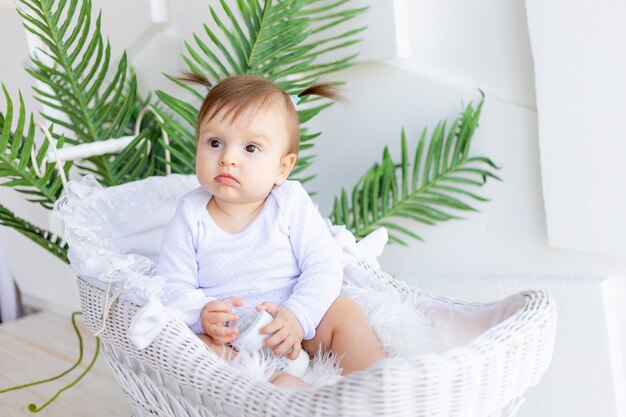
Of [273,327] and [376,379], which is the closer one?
[376,379]

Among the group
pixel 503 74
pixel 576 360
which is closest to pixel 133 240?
pixel 503 74

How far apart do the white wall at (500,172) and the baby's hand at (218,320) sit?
879 millimetres

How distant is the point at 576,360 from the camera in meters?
1.83

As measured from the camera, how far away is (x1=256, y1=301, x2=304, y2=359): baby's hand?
1274mm

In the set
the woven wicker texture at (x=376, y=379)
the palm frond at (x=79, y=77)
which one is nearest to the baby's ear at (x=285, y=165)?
the woven wicker texture at (x=376, y=379)

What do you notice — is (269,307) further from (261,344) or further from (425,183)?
(425,183)

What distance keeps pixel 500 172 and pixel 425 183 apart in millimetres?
195

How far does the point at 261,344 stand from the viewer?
1.28m

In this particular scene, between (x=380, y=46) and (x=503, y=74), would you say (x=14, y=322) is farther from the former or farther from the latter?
(x=503, y=74)

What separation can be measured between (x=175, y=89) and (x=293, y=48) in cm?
62

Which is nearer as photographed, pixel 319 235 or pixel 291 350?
pixel 291 350

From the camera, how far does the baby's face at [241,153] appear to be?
1.35 m

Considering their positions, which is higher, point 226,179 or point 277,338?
point 226,179

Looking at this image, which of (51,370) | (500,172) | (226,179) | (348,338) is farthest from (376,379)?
(51,370)
